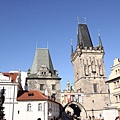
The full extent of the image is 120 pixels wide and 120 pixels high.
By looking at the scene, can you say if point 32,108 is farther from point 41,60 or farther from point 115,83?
point 41,60

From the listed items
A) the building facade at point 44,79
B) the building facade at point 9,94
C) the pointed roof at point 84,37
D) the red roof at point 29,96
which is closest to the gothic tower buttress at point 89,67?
the pointed roof at point 84,37

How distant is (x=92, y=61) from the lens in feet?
166

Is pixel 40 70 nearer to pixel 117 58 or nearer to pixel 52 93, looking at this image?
pixel 52 93

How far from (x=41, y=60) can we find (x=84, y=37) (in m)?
15.1

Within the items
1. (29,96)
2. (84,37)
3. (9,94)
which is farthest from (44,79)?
(84,37)

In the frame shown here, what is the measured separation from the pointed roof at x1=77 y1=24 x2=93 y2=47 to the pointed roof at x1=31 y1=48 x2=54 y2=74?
10.1 m

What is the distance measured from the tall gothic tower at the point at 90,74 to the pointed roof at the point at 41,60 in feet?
27.3

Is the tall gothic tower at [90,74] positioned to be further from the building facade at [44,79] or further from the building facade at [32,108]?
the building facade at [32,108]

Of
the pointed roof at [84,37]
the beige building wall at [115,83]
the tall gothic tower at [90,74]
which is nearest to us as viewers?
the beige building wall at [115,83]

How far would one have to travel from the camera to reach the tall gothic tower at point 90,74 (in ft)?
154

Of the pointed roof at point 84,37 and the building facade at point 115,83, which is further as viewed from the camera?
the pointed roof at point 84,37

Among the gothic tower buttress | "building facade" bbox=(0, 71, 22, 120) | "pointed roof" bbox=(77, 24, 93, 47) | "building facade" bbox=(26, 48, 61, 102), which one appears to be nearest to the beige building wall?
the gothic tower buttress

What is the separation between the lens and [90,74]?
49250mm

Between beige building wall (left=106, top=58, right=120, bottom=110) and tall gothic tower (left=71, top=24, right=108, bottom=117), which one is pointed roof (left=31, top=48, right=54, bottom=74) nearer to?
tall gothic tower (left=71, top=24, right=108, bottom=117)
